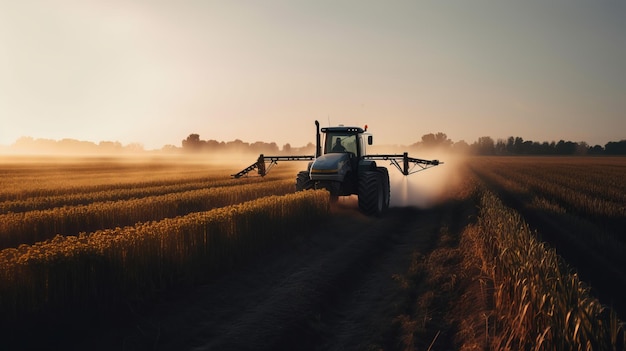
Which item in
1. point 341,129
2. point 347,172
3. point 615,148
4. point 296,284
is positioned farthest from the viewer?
point 615,148

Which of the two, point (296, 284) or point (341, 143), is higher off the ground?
point (341, 143)

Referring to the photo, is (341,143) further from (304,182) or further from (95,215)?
(95,215)

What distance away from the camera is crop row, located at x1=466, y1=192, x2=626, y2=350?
452 centimetres

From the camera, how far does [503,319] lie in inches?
261

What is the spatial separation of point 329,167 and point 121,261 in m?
10.1

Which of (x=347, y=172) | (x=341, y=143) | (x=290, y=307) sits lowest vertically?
(x=290, y=307)

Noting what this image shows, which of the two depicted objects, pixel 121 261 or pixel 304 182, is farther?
pixel 304 182

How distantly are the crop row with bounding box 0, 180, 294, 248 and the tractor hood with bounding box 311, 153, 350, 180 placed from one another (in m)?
5.01

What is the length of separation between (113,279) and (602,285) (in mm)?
9355

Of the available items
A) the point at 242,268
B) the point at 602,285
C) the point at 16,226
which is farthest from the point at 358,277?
Answer: the point at 16,226

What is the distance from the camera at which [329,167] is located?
1673cm

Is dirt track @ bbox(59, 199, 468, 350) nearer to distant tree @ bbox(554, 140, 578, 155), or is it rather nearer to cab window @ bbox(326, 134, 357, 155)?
cab window @ bbox(326, 134, 357, 155)

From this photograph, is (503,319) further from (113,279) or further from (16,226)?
(16,226)

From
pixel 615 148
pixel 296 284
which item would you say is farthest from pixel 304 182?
pixel 615 148
